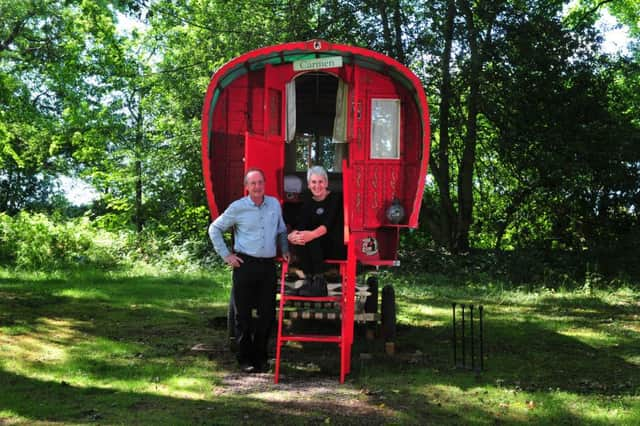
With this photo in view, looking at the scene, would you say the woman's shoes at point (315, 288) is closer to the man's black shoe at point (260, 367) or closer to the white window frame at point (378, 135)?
the man's black shoe at point (260, 367)

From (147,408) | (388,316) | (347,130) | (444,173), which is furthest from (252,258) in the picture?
(444,173)

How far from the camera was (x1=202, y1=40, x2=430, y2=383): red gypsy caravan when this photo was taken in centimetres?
823

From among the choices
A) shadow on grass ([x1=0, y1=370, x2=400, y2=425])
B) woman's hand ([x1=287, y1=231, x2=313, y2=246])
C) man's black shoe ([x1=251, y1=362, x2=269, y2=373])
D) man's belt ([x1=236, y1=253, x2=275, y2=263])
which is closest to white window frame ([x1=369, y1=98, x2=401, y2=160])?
woman's hand ([x1=287, y1=231, x2=313, y2=246])

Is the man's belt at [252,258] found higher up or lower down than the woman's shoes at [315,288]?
higher up

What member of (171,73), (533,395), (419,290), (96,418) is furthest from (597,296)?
(171,73)

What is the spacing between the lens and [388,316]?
7.88m

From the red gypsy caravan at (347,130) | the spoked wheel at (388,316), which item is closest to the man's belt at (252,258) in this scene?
the red gypsy caravan at (347,130)

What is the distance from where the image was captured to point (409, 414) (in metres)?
5.33

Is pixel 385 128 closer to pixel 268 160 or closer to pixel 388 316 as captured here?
pixel 268 160

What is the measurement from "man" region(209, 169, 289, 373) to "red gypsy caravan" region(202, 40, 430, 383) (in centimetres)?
127

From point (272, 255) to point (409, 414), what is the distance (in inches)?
81.5

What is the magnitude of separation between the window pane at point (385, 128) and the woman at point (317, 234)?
138 cm

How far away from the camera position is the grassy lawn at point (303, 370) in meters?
5.34

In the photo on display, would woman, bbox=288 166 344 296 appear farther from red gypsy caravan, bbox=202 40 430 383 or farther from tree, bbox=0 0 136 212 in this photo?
tree, bbox=0 0 136 212
